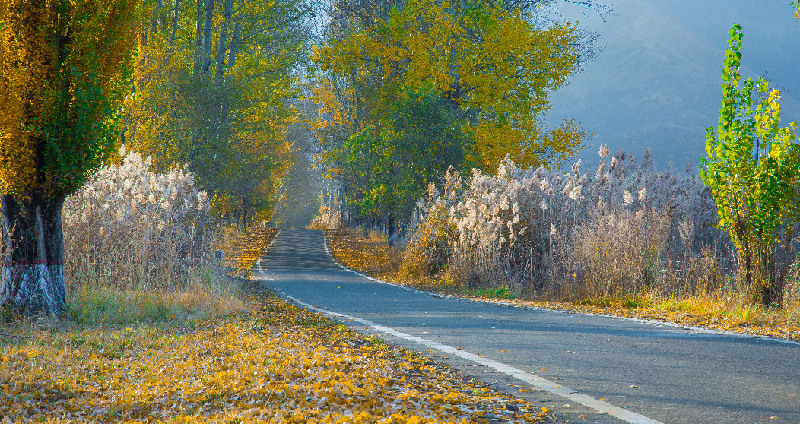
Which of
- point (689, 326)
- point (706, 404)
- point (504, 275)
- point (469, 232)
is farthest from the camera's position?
point (469, 232)

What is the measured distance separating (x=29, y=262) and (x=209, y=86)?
13.6 m

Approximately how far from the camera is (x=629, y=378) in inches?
235

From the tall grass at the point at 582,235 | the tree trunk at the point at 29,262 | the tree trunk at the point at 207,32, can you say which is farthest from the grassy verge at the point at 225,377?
the tree trunk at the point at 207,32

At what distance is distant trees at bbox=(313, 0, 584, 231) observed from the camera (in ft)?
74.2

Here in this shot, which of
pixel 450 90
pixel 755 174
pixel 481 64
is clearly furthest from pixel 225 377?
pixel 481 64

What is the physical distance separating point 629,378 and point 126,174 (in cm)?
1139

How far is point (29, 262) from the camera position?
9984mm

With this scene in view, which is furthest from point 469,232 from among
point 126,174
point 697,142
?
point 697,142

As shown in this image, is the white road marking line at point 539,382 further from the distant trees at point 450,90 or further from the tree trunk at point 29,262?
the distant trees at point 450,90

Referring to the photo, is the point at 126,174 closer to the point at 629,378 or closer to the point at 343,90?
the point at 629,378

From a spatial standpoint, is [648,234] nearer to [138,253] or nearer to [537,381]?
[537,381]

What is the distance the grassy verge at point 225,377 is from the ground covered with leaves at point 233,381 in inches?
0.4

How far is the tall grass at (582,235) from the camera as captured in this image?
1270cm

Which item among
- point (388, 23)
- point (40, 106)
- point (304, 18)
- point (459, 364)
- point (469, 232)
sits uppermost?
point (304, 18)
